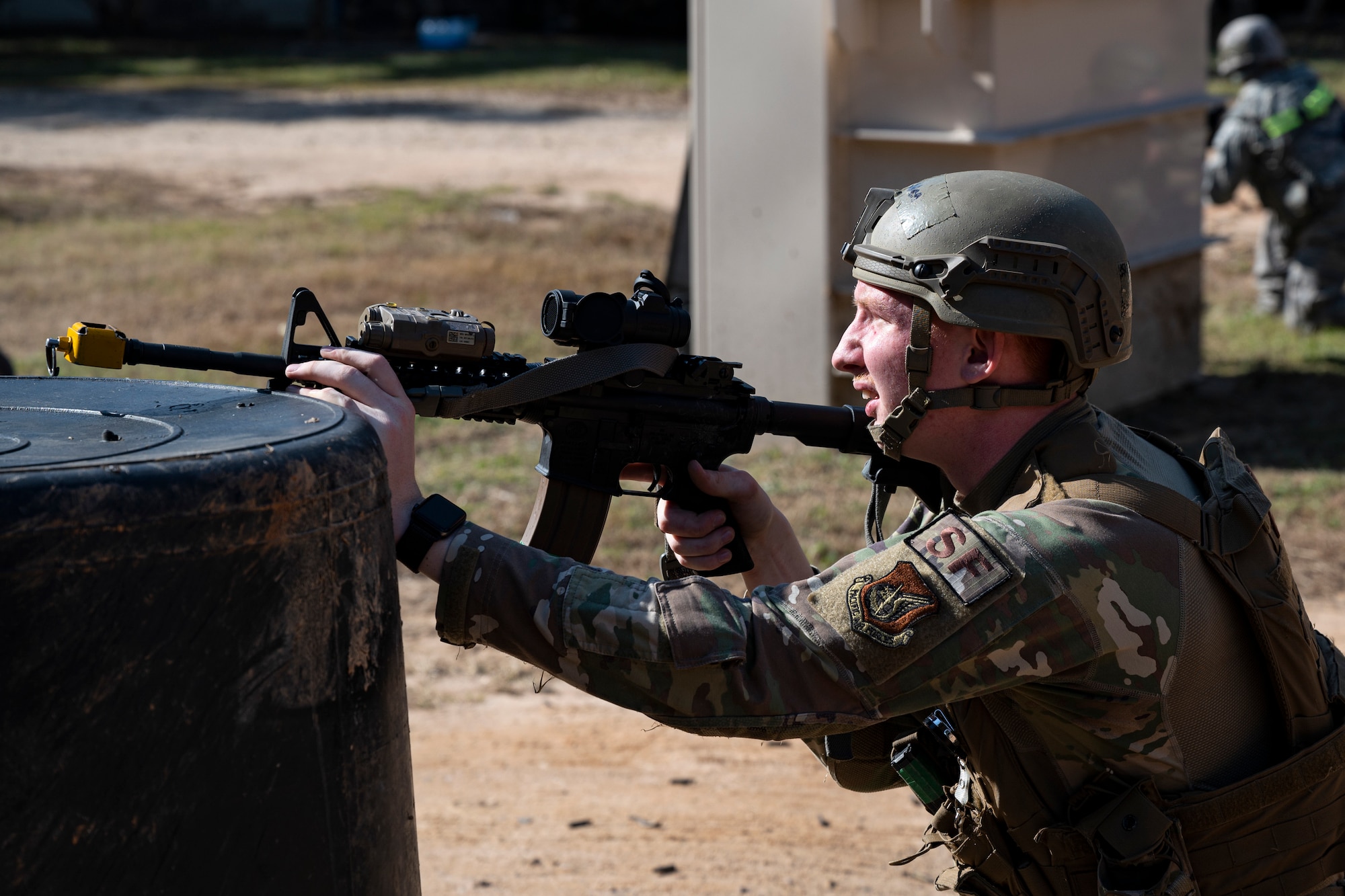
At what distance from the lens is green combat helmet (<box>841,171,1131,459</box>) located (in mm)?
2387

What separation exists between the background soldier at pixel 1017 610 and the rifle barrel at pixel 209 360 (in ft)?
0.53

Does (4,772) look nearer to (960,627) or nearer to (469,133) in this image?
(960,627)

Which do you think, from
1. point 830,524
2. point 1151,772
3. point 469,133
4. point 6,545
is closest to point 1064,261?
point 1151,772

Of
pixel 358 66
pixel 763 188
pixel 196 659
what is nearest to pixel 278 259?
pixel 763 188

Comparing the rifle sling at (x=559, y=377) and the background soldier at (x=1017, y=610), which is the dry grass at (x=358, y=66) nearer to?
the rifle sling at (x=559, y=377)

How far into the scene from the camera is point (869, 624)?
2.09 meters

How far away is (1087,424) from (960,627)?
511 millimetres

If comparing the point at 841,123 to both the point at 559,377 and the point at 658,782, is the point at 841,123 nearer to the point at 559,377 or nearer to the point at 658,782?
the point at 658,782

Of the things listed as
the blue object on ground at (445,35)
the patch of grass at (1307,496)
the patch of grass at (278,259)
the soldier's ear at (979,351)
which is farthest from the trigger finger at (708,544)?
the blue object on ground at (445,35)

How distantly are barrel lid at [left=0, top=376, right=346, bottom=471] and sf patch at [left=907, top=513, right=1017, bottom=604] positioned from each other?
85cm

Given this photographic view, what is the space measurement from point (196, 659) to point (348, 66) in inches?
1123

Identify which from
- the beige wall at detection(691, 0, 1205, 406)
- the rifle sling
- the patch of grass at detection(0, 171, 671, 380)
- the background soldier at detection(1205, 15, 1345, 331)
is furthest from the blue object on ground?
the rifle sling

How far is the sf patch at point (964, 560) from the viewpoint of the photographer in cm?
210

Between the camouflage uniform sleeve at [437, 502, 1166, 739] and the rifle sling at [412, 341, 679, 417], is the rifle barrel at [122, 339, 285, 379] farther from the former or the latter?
the camouflage uniform sleeve at [437, 502, 1166, 739]
